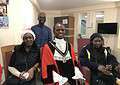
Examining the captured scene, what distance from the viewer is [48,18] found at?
991cm

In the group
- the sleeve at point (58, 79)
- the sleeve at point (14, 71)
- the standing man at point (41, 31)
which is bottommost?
the sleeve at point (58, 79)

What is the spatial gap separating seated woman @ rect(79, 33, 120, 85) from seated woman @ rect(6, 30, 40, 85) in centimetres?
70

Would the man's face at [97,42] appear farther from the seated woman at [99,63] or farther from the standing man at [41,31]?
the standing man at [41,31]

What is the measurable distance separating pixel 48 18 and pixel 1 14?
755cm

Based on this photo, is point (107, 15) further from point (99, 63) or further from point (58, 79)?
point (58, 79)

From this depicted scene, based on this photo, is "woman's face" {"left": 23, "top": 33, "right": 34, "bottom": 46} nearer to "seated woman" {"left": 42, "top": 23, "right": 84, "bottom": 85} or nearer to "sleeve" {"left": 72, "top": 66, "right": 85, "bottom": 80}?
"seated woman" {"left": 42, "top": 23, "right": 84, "bottom": 85}

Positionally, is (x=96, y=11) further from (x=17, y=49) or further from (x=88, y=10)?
(x=17, y=49)

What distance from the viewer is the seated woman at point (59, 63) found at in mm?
2137

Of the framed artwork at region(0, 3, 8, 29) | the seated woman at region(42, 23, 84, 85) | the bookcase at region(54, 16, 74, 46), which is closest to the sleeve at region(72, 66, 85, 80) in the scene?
the seated woman at region(42, 23, 84, 85)

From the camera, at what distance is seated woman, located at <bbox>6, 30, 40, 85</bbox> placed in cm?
209

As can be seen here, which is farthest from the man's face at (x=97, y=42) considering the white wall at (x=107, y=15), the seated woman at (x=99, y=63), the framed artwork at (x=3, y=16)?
the white wall at (x=107, y=15)

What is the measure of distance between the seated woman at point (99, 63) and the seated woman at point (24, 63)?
0.70m

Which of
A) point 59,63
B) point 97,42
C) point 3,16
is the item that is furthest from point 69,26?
point 59,63

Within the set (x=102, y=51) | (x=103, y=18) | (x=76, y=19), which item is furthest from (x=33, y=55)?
(x=76, y=19)
